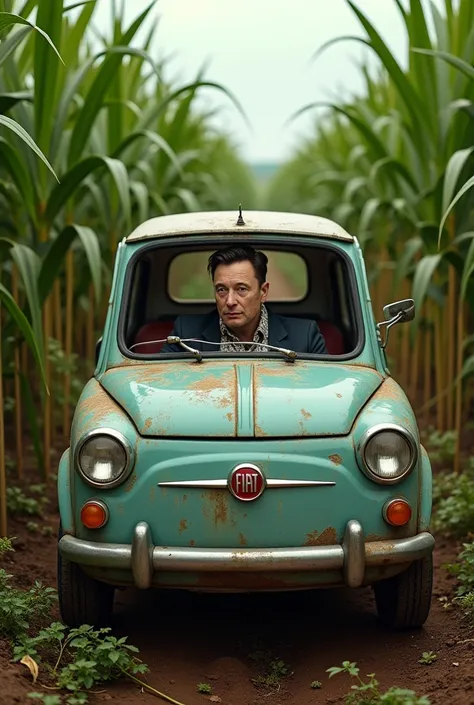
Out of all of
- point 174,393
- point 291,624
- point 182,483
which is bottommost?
point 291,624

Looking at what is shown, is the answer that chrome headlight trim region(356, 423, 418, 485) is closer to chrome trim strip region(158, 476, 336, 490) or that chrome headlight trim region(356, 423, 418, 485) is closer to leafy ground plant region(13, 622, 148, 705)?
chrome trim strip region(158, 476, 336, 490)

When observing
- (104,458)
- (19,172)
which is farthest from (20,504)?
(104,458)

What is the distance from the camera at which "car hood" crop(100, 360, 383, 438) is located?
3.54 meters

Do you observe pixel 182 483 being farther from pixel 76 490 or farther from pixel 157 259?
pixel 157 259

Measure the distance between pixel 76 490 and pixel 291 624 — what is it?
1102 millimetres

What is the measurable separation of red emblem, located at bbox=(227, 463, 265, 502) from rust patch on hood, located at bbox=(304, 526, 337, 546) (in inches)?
8.9

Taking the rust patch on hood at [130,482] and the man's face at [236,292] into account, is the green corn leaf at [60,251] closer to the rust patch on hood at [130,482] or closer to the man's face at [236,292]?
the man's face at [236,292]

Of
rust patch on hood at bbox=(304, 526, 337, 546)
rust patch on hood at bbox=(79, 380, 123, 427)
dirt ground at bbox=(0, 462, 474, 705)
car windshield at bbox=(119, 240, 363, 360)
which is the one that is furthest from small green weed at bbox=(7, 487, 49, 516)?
rust patch on hood at bbox=(304, 526, 337, 546)

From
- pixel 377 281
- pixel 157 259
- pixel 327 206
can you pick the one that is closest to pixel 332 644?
pixel 157 259

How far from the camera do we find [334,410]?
3.62 meters

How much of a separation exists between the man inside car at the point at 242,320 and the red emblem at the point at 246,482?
0.73 metres

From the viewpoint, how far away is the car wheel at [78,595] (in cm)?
376

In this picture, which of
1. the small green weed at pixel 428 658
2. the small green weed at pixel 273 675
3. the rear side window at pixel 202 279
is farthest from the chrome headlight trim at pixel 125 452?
the rear side window at pixel 202 279

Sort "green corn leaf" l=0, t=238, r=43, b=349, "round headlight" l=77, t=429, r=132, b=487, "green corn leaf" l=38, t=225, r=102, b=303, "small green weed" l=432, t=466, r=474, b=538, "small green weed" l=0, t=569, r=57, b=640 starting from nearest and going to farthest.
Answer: "round headlight" l=77, t=429, r=132, b=487 < "small green weed" l=0, t=569, r=57, b=640 < "green corn leaf" l=0, t=238, r=43, b=349 < "small green weed" l=432, t=466, r=474, b=538 < "green corn leaf" l=38, t=225, r=102, b=303
